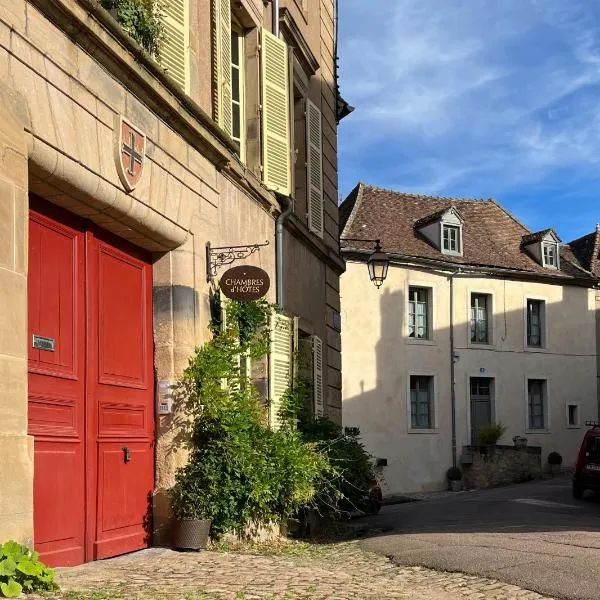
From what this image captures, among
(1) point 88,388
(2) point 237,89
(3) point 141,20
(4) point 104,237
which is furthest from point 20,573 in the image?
(2) point 237,89

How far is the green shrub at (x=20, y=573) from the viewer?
459 cm

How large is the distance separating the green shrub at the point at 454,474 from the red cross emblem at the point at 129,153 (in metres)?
20.5

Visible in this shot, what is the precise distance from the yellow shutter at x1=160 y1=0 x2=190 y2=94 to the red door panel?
78.8 inches

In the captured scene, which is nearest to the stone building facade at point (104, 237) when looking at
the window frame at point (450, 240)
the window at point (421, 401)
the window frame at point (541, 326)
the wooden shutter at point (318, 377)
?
the wooden shutter at point (318, 377)

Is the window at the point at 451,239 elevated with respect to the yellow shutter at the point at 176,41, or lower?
elevated

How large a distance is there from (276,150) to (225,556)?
17.2ft

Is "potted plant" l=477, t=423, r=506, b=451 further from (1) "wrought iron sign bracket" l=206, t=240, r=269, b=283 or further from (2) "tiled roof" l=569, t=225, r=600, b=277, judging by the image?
(1) "wrought iron sign bracket" l=206, t=240, r=269, b=283

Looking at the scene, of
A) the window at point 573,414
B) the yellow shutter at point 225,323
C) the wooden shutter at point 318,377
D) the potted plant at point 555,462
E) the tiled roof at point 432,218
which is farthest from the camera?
the window at point 573,414

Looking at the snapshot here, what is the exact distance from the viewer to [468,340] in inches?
1085

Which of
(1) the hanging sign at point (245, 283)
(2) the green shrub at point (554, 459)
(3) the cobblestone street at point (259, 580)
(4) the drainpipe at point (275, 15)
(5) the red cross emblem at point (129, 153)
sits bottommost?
(2) the green shrub at point (554, 459)

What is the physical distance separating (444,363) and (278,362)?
56.3 ft

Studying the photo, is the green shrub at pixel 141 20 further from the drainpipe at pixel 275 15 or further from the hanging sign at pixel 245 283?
the drainpipe at pixel 275 15

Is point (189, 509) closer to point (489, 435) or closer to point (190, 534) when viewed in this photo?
point (190, 534)

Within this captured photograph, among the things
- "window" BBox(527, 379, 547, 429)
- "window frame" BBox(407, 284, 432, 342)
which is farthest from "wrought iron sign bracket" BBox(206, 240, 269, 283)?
"window" BBox(527, 379, 547, 429)
